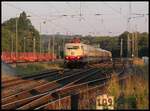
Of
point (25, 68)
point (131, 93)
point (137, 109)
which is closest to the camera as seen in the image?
point (137, 109)

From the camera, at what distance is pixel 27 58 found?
71000 millimetres

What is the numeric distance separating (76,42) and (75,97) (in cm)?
2412

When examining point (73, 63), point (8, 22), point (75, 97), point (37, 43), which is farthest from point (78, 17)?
point (8, 22)

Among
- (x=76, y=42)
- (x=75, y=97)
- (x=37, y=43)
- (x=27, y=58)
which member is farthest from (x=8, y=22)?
(x=75, y=97)

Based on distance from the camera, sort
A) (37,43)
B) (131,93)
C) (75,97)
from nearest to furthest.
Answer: (131,93) → (75,97) → (37,43)

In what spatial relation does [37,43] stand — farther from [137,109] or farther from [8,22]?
[137,109]

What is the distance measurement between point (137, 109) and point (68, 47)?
27.5 m

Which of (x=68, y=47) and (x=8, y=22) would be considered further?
(x=8, y=22)

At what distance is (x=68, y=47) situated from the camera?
118 ft

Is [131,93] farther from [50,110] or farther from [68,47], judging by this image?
[68,47]

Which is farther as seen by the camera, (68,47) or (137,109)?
(68,47)

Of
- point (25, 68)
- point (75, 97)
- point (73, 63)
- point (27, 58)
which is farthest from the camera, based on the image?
point (27, 58)

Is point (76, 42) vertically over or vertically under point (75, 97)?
over

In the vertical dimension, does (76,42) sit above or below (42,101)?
above
